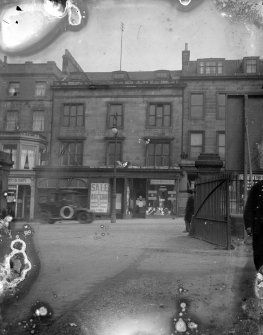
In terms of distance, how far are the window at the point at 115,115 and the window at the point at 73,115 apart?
479 millimetres

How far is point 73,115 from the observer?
6402mm

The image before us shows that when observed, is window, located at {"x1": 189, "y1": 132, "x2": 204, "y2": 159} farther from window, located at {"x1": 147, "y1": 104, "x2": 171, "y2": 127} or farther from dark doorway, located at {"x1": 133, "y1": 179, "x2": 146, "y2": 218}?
dark doorway, located at {"x1": 133, "y1": 179, "x2": 146, "y2": 218}

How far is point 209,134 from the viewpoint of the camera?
6637 millimetres

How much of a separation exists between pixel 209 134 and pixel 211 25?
8.45 feet

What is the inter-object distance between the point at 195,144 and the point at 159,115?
3.40 ft

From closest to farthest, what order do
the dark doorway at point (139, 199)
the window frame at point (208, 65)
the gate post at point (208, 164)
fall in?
the window frame at point (208, 65) → the dark doorway at point (139, 199) → the gate post at point (208, 164)

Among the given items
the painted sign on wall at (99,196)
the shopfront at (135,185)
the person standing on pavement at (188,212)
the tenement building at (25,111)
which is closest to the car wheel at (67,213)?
the person standing on pavement at (188,212)

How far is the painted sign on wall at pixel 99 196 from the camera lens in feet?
26.8

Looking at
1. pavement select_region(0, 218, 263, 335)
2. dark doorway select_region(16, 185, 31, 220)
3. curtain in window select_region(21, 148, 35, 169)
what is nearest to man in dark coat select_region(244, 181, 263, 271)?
pavement select_region(0, 218, 263, 335)

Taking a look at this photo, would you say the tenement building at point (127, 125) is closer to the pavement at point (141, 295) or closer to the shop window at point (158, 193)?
the shop window at point (158, 193)

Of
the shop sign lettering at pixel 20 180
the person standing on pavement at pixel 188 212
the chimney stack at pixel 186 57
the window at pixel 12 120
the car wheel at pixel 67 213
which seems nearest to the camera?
the chimney stack at pixel 186 57

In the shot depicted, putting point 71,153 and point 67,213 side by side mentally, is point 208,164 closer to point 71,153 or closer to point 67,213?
point 71,153

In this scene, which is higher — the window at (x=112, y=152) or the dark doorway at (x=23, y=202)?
the window at (x=112, y=152)

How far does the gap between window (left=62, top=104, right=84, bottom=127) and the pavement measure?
2228 mm
